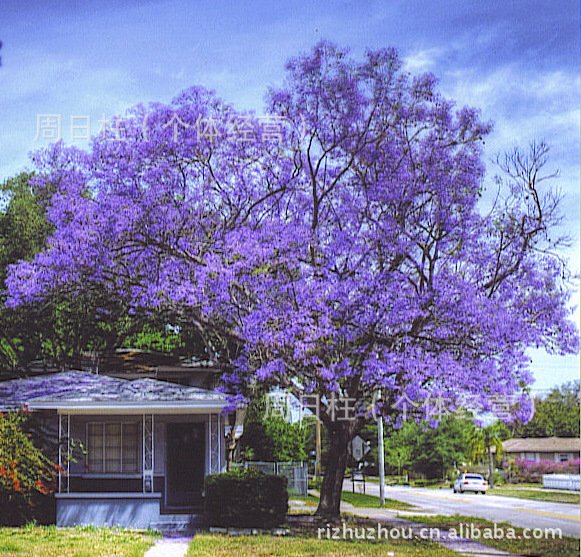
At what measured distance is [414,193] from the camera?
33.8ft

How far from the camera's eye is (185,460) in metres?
11.5

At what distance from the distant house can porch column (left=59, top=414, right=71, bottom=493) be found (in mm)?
16593

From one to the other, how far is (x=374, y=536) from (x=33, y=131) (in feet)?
21.3

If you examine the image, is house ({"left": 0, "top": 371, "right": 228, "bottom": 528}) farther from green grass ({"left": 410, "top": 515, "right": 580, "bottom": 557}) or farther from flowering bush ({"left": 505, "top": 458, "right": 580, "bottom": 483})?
flowering bush ({"left": 505, "top": 458, "right": 580, "bottom": 483})

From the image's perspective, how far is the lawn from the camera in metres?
7.44

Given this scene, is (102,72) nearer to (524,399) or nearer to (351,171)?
(351,171)

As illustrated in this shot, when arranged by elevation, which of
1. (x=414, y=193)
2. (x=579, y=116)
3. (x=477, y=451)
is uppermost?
(x=579, y=116)

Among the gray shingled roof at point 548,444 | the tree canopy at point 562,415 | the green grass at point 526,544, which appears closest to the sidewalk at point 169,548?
the green grass at point 526,544

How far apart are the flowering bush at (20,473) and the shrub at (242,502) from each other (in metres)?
2.03

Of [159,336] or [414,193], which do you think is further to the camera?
[159,336]

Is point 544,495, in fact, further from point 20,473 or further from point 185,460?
point 20,473

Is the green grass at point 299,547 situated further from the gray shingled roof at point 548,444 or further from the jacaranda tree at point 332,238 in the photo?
the gray shingled roof at point 548,444

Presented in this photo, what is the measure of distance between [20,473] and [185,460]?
298 centimetres

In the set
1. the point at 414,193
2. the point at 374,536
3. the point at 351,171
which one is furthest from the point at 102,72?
the point at 374,536
